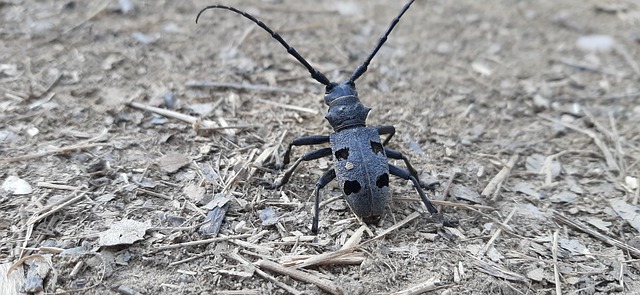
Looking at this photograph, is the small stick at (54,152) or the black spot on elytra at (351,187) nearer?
the black spot on elytra at (351,187)

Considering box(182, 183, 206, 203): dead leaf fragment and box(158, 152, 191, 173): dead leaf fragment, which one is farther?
box(158, 152, 191, 173): dead leaf fragment

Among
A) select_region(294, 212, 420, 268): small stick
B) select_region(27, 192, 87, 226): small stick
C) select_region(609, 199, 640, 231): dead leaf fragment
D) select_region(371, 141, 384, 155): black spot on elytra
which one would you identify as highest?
select_region(371, 141, 384, 155): black spot on elytra

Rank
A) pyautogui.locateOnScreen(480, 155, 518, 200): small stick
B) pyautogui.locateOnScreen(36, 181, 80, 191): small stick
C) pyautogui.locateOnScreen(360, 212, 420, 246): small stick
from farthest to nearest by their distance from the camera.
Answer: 1. pyautogui.locateOnScreen(480, 155, 518, 200): small stick
2. pyautogui.locateOnScreen(36, 181, 80, 191): small stick
3. pyautogui.locateOnScreen(360, 212, 420, 246): small stick

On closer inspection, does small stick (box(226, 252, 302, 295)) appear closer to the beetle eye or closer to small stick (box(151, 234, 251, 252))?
small stick (box(151, 234, 251, 252))

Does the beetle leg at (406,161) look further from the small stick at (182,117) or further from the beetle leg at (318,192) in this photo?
the small stick at (182,117)

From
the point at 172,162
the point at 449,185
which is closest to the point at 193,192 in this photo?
the point at 172,162

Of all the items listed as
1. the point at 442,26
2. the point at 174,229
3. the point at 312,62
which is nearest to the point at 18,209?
the point at 174,229

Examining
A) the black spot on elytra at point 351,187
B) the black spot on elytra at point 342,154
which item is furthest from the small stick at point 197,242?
the black spot on elytra at point 342,154

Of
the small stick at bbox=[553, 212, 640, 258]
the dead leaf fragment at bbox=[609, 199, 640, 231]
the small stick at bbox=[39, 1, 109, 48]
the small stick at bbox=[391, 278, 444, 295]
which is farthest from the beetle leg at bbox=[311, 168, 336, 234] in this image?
the small stick at bbox=[39, 1, 109, 48]

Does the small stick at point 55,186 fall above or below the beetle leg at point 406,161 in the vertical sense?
below
